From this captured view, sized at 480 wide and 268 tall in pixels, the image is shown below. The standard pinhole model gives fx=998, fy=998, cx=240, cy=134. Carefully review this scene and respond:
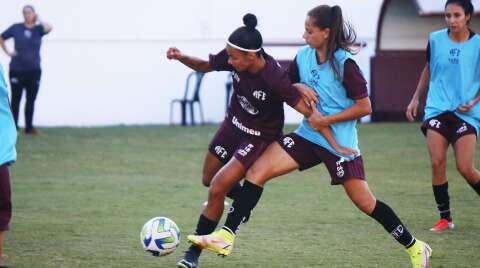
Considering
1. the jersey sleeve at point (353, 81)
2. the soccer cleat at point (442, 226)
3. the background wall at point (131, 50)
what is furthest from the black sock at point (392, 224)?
the background wall at point (131, 50)

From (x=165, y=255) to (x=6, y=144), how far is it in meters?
1.46

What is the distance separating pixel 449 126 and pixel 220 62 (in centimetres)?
241

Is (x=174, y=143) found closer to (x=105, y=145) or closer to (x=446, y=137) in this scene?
(x=105, y=145)

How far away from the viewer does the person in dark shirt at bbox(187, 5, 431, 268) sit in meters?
7.04

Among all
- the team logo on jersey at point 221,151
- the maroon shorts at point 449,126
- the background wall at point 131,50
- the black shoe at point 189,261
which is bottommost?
the background wall at point 131,50

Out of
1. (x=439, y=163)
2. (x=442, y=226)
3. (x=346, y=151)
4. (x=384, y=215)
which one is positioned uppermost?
(x=346, y=151)

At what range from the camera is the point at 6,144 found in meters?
6.65

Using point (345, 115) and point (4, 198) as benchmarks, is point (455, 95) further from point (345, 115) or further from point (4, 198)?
point (4, 198)

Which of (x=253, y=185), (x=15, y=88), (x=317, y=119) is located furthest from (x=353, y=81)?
(x=15, y=88)

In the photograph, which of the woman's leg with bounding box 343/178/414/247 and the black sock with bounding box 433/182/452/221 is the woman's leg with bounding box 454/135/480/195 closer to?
the black sock with bounding box 433/182/452/221

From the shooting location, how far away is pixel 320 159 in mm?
7270

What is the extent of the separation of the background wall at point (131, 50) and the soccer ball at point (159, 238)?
15080 millimetres

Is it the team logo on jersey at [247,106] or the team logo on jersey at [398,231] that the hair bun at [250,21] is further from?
the team logo on jersey at [398,231]

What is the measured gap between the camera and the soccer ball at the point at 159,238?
7137 millimetres
